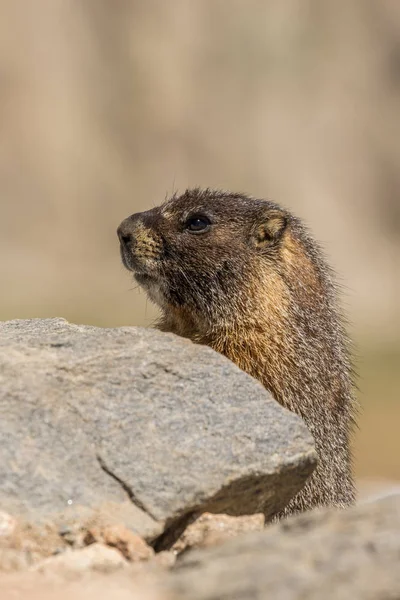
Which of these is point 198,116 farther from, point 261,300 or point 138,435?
point 138,435

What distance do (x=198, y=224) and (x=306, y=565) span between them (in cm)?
412

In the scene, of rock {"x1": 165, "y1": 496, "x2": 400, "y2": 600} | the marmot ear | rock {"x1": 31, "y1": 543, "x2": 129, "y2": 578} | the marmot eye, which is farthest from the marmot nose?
rock {"x1": 165, "y1": 496, "x2": 400, "y2": 600}

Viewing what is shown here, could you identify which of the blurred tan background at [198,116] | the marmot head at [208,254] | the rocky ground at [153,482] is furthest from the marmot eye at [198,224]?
the blurred tan background at [198,116]

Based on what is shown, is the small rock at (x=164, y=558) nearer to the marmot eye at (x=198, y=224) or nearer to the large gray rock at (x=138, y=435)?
the large gray rock at (x=138, y=435)

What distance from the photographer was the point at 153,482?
4703 mm

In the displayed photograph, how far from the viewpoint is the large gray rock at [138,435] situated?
4590 millimetres

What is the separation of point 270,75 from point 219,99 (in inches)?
57.3

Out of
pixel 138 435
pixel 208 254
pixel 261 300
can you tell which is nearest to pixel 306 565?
pixel 138 435

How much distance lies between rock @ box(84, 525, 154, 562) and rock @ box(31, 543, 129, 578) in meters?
0.05

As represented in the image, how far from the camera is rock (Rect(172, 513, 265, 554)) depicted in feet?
15.6

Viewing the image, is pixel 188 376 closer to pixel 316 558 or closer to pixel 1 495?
pixel 1 495

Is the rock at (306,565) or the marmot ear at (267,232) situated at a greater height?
the marmot ear at (267,232)

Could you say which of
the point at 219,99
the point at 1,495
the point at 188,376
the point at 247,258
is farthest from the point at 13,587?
the point at 219,99

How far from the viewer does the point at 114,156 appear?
1030 inches
